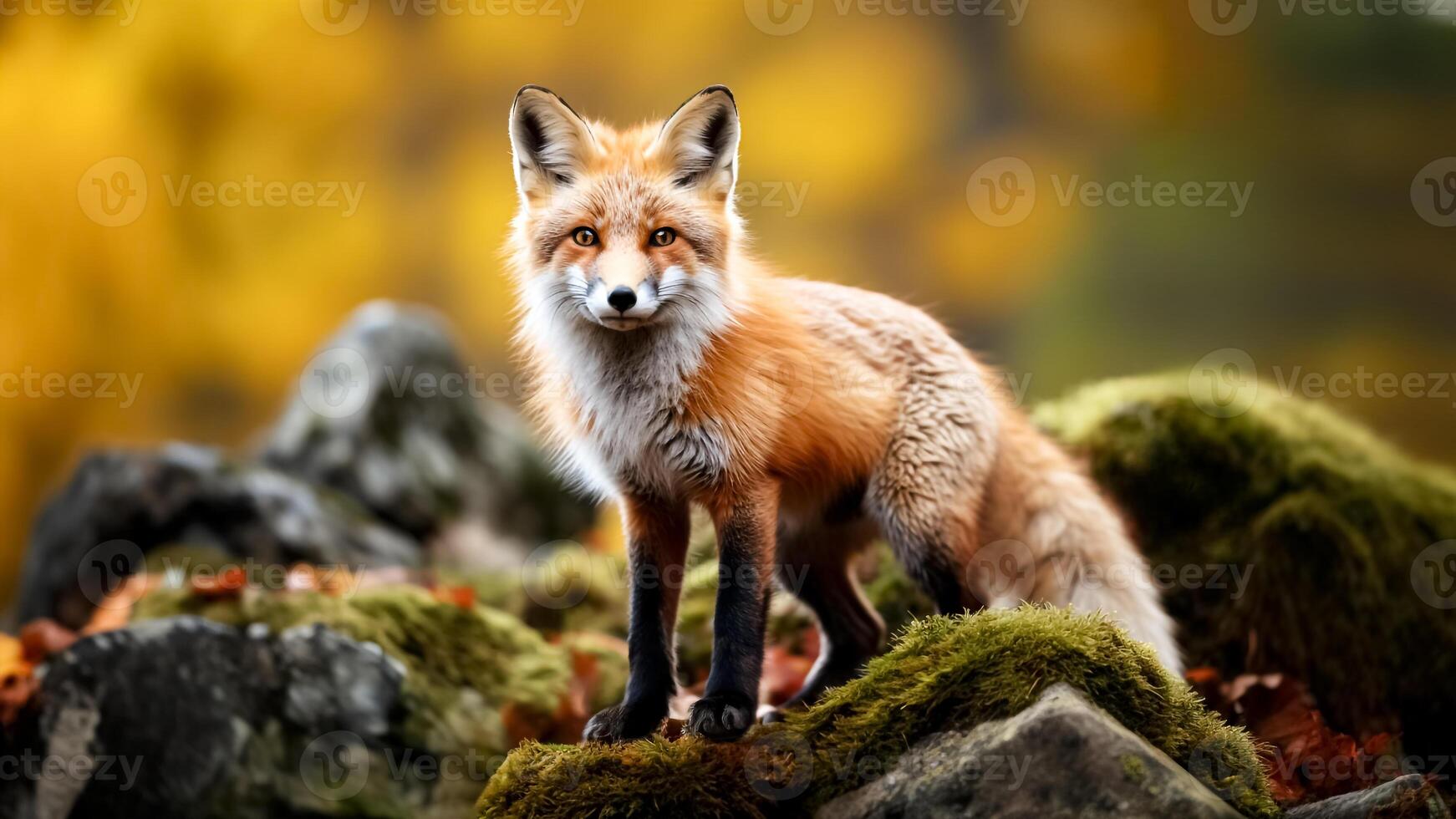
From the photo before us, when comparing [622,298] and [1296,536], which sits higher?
[622,298]

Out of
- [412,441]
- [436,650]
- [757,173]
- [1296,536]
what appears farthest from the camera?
[757,173]

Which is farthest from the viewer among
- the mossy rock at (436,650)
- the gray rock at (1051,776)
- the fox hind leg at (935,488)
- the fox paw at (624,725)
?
the mossy rock at (436,650)

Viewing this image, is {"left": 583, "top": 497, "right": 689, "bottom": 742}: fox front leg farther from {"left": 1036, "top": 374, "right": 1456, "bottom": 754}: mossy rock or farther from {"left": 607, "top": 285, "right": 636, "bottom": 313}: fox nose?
{"left": 1036, "top": 374, "right": 1456, "bottom": 754}: mossy rock

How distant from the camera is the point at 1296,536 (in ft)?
12.1

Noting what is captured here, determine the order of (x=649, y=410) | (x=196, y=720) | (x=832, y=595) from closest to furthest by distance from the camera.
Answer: (x=649, y=410)
(x=196, y=720)
(x=832, y=595)

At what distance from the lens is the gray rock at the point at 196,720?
122 inches

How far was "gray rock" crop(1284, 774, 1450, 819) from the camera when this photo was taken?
6.05 ft

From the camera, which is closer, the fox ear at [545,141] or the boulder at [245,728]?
the fox ear at [545,141]

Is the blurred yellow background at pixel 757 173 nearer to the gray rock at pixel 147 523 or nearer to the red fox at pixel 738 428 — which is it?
the gray rock at pixel 147 523

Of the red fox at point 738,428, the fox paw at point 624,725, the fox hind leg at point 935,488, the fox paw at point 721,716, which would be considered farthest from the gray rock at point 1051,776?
the fox hind leg at point 935,488

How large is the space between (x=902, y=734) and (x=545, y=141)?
178 centimetres

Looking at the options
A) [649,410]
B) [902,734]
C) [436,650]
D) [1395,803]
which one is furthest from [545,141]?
[1395,803]

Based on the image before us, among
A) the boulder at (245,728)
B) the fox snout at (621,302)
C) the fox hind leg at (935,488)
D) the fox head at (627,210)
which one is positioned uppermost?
the fox head at (627,210)

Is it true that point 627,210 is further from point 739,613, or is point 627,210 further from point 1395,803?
point 1395,803
